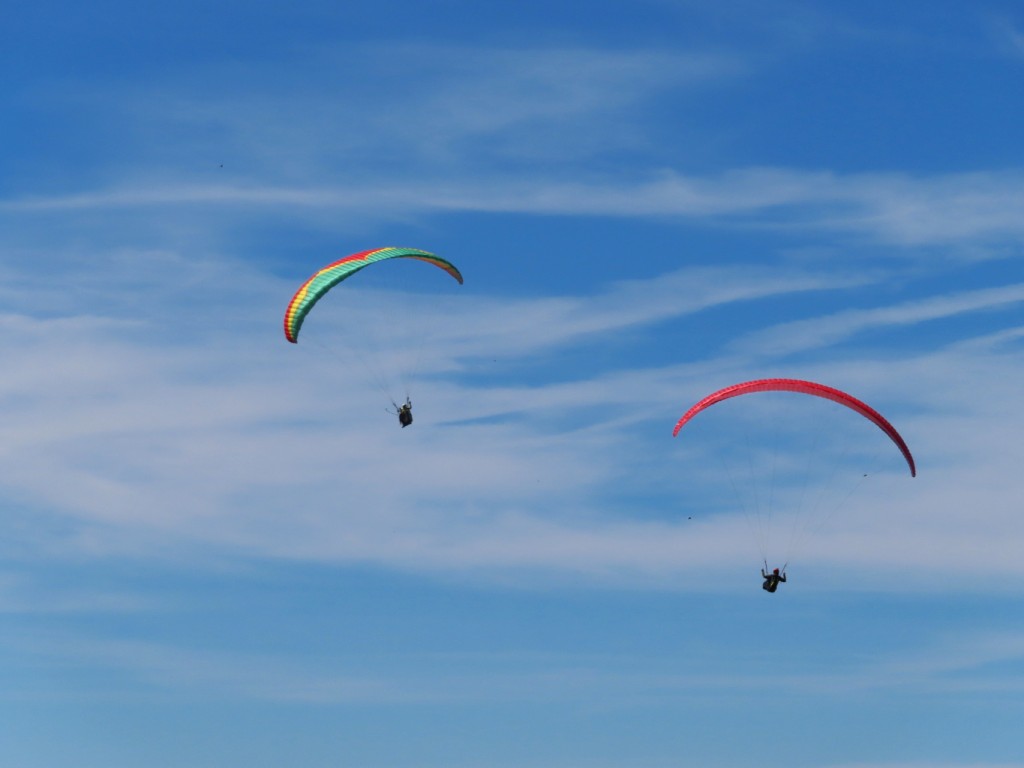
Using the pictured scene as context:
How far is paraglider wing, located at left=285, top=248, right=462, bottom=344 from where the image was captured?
8269cm

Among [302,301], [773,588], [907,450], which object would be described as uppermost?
[302,301]

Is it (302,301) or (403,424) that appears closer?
(302,301)

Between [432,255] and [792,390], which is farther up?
[432,255]

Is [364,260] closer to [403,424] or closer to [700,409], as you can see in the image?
[403,424]

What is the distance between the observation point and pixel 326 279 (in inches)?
3307

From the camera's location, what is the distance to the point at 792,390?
7894 centimetres

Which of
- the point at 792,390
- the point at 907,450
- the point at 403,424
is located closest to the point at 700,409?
the point at 792,390

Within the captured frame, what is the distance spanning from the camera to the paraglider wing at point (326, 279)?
8269 cm

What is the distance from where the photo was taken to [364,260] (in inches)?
3354

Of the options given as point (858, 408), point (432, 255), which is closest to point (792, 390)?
point (858, 408)

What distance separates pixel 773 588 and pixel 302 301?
25.5m

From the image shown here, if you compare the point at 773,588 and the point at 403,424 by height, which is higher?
the point at 403,424

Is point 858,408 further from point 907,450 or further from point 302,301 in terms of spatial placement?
point 302,301

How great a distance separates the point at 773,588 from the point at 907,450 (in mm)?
8659
